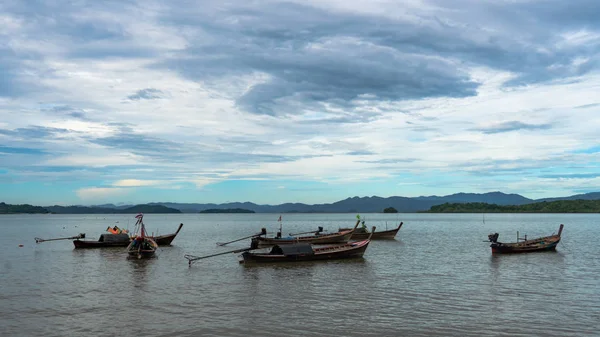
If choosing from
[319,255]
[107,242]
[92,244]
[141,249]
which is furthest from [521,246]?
[92,244]

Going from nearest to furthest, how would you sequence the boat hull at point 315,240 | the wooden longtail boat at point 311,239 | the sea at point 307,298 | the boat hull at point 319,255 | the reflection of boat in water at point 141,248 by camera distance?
the sea at point 307,298 → the boat hull at point 319,255 → the reflection of boat in water at point 141,248 → the wooden longtail boat at point 311,239 → the boat hull at point 315,240

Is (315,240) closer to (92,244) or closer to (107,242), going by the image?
(107,242)

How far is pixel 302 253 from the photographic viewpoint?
131 feet

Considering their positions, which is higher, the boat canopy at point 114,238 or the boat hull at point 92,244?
the boat canopy at point 114,238

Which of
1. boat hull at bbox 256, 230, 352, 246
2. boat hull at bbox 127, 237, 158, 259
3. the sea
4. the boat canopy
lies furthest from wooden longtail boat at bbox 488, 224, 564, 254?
the boat canopy

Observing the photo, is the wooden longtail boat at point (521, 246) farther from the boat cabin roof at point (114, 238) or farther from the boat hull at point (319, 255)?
the boat cabin roof at point (114, 238)

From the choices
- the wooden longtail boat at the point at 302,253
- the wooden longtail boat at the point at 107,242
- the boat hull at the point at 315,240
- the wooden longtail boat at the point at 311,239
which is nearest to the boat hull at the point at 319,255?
the wooden longtail boat at the point at 302,253

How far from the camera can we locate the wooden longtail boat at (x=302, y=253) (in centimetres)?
3909

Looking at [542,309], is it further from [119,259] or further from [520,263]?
[119,259]

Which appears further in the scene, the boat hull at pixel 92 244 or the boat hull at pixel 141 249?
the boat hull at pixel 92 244

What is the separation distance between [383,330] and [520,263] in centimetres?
2522

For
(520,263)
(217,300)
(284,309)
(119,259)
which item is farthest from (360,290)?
(119,259)

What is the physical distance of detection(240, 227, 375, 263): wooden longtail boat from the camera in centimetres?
3909

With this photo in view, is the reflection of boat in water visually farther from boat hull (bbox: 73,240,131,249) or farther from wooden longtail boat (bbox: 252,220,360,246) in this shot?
boat hull (bbox: 73,240,131,249)
